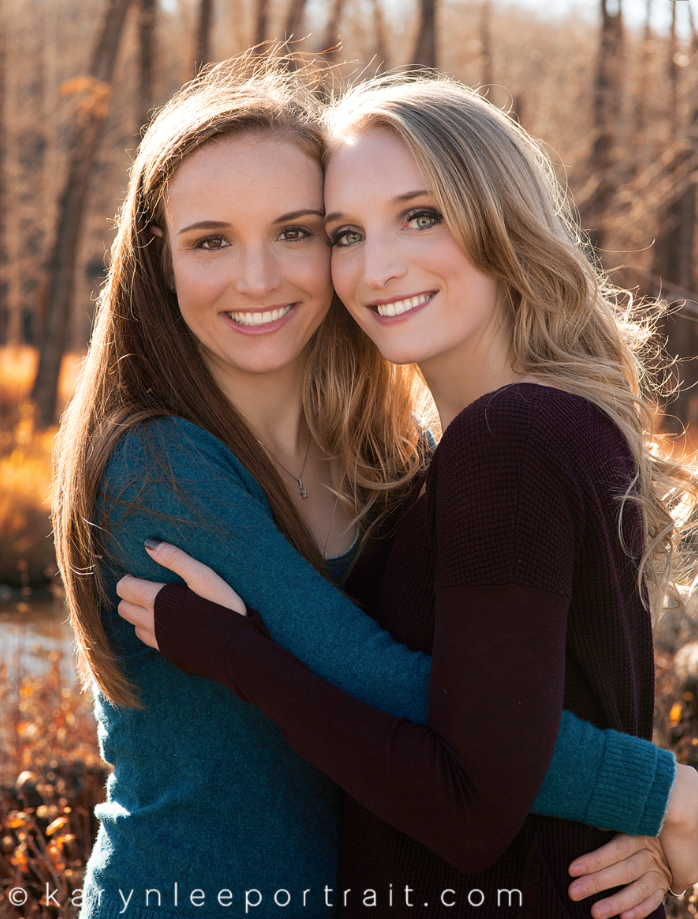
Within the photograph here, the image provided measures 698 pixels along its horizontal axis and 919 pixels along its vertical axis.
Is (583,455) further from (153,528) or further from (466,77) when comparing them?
(466,77)

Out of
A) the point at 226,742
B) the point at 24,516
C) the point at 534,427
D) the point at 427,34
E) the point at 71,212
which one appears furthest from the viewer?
the point at 71,212

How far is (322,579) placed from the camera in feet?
5.82

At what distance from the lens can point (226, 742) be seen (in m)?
1.85

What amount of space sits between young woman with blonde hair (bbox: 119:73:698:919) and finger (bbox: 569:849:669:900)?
0.01m

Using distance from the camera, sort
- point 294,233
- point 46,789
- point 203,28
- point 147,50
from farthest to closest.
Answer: point 147,50 < point 203,28 < point 46,789 < point 294,233

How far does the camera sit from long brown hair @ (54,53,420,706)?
6.37ft

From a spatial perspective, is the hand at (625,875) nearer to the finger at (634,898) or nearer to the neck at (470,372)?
the finger at (634,898)

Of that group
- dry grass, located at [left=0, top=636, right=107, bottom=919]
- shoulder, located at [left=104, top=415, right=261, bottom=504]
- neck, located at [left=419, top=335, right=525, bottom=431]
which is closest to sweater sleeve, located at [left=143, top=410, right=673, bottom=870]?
shoulder, located at [left=104, top=415, right=261, bottom=504]

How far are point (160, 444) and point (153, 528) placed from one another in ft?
0.62

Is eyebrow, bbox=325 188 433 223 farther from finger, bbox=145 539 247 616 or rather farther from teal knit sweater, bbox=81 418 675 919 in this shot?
finger, bbox=145 539 247 616

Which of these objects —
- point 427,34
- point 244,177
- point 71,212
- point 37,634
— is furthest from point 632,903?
point 71,212

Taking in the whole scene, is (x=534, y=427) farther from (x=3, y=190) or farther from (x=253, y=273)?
(x=3, y=190)

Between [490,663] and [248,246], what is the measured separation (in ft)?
4.00

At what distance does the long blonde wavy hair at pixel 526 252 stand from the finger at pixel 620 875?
56 centimetres
